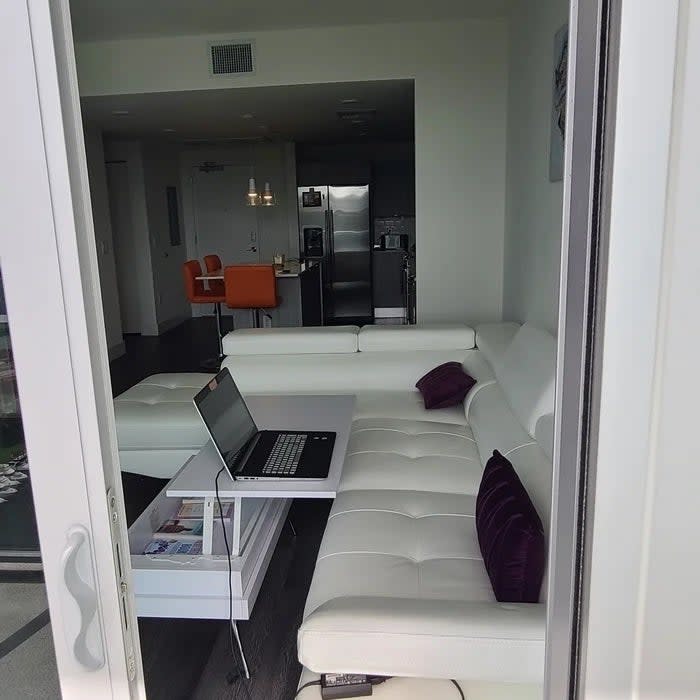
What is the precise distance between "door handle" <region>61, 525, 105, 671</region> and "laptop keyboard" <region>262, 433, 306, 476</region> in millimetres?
1125

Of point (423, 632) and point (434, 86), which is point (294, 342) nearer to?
point (434, 86)

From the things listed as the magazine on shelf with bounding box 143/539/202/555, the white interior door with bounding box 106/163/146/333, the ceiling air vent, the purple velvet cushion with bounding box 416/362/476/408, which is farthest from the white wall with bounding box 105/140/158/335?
the magazine on shelf with bounding box 143/539/202/555

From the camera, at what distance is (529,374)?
2.43 meters

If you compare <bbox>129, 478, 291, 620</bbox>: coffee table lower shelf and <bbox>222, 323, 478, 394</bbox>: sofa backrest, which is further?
<bbox>222, 323, 478, 394</bbox>: sofa backrest

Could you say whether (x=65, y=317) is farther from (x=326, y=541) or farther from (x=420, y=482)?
(x=420, y=482)

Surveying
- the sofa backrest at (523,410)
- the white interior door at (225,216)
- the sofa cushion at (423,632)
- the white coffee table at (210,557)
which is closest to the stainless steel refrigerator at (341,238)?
the white interior door at (225,216)

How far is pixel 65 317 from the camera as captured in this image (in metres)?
0.72

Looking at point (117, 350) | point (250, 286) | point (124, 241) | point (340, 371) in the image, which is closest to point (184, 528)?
point (340, 371)

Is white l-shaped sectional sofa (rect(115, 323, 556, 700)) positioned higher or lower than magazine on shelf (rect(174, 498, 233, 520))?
higher

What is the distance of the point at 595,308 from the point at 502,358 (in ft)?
7.63

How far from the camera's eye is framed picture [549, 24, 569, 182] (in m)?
2.72

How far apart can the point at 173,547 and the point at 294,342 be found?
188 cm

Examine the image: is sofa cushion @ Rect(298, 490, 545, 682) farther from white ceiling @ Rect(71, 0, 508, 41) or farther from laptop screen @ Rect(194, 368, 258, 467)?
white ceiling @ Rect(71, 0, 508, 41)

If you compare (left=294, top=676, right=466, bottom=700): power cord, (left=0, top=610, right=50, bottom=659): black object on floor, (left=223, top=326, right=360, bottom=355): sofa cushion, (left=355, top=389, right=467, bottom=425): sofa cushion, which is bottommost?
(left=294, top=676, right=466, bottom=700): power cord
